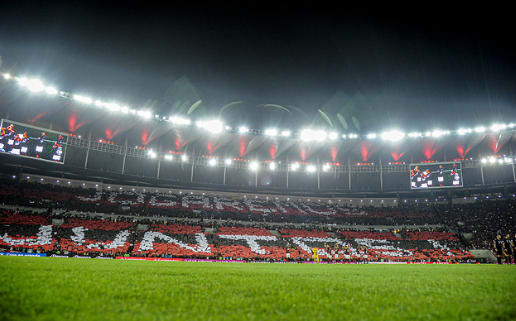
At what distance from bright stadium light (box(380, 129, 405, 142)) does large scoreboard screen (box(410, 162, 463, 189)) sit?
5820mm

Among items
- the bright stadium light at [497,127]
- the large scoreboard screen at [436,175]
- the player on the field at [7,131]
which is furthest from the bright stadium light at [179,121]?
the bright stadium light at [497,127]

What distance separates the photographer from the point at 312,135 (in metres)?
Answer: 55.8

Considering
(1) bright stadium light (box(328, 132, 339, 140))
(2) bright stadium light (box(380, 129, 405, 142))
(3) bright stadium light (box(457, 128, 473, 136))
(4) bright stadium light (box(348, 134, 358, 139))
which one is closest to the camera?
(3) bright stadium light (box(457, 128, 473, 136))

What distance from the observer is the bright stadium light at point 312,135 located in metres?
55.6

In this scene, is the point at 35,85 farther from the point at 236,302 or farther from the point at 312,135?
the point at 236,302

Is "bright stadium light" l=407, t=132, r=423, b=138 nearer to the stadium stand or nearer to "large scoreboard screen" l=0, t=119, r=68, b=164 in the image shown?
the stadium stand

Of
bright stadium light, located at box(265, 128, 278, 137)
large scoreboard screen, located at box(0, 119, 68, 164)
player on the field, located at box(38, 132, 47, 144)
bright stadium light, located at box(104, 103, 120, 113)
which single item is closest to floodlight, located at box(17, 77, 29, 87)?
large scoreboard screen, located at box(0, 119, 68, 164)

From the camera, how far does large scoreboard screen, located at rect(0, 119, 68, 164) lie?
36969 mm

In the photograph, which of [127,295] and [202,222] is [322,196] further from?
[127,295]

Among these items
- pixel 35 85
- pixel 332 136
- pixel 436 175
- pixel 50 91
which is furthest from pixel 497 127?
pixel 35 85

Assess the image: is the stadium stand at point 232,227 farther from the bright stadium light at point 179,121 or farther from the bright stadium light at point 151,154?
the bright stadium light at point 179,121

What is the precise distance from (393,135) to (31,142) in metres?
55.5

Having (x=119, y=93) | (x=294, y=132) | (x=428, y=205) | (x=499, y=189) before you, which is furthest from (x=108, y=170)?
(x=499, y=189)

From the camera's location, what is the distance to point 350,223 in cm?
5366
